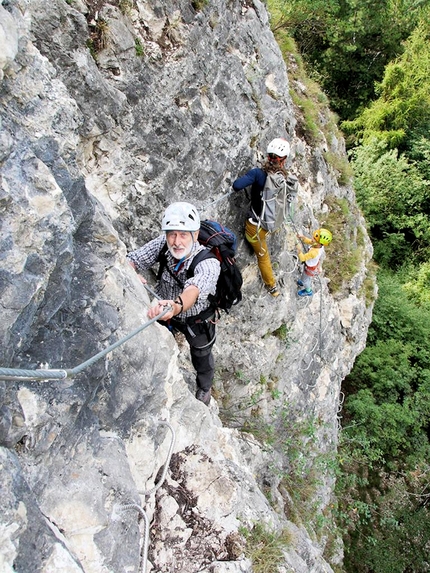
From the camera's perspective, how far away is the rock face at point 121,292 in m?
2.71

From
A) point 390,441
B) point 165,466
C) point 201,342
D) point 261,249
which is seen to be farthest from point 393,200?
point 165,466

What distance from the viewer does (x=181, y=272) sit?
441cm

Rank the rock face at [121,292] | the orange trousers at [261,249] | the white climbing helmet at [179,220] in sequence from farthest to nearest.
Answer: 1. the orange trousers at [261,249]
2. the white climbing helmet at [179,220]
3. the rock face at [121,292]

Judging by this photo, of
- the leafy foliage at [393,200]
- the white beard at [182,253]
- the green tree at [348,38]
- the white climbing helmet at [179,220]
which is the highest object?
the green tree at [348,38]

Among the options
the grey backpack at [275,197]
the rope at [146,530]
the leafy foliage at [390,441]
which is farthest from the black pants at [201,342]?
the leafy foliage at [390,441]

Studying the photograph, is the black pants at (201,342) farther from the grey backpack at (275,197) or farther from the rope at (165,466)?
the grey backpack at (275,197)

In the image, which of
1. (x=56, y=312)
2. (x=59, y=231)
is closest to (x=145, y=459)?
(x=56, y=312)

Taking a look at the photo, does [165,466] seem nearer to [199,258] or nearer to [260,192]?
[199,258]

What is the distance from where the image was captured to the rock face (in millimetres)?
2713

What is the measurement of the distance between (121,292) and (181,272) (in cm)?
87

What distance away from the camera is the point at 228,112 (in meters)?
6.55

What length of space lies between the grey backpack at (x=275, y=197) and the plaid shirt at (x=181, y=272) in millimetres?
2312

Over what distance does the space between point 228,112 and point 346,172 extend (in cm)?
648

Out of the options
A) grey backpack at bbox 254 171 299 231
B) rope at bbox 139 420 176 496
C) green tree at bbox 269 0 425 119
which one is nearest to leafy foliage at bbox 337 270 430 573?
grey backpack at bbox 254 171 299 231
